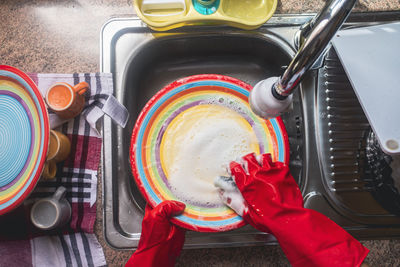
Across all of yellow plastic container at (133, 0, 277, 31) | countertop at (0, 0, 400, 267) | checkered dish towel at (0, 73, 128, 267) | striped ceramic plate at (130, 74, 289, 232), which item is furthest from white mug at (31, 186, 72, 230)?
yellow plastic container at (133, 0, 277, 31)

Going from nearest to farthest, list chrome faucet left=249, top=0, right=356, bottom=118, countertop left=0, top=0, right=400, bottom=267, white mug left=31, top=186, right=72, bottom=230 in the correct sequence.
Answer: chrome faucet left=249, top=0, right=356, bottom=118 < white mug left=31, top=186, right=72, bottom=230 < countertop left=0, top=0, right=400, bottom=267

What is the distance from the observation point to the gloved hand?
0.44m

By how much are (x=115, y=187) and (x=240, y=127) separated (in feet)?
1.02

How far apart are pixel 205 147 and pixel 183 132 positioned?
2.3 inches

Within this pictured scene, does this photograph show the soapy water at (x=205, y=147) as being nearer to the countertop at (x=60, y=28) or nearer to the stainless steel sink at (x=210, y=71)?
the stainless steel sink at (x=210, y=71)

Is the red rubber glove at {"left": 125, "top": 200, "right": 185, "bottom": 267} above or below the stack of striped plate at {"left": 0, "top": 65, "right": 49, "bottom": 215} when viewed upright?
below

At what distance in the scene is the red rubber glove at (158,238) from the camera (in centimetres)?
52

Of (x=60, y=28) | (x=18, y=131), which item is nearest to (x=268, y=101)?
(x=18, y=131)

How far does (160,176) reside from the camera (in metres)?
0.58

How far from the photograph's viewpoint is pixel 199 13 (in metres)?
Answer: 0.58

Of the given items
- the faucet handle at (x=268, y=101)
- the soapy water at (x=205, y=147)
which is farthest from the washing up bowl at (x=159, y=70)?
the faucet handle at (x=268, y=101)

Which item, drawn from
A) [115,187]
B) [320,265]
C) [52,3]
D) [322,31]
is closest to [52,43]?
[52,3]

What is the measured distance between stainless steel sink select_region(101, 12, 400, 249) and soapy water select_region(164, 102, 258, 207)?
0.36 feet

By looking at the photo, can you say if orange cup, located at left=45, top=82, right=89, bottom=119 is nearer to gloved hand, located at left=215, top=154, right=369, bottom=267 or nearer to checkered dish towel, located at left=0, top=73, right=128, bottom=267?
checkered dish towel, located at left=0, top=73, right=128, bottom=267
